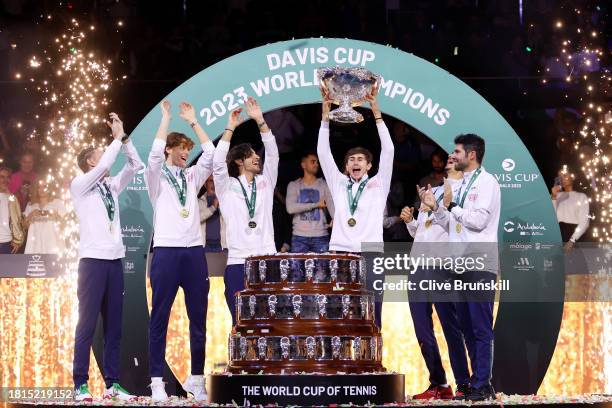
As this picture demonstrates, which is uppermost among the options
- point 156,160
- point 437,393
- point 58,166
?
point 58,166

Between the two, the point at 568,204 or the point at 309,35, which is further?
the point at 309,35

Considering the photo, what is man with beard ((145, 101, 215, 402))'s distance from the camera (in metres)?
8.89

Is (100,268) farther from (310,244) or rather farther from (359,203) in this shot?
(310,244)

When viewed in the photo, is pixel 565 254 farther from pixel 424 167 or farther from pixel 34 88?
pixel 34 88

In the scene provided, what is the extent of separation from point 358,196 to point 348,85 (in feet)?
2.88

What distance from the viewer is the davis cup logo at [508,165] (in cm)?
1027

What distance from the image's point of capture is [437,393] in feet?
30.1

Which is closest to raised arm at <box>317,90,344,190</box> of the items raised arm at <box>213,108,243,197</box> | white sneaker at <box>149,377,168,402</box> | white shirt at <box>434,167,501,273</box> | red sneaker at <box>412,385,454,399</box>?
raised arm at <box>213,108,243,197</box>

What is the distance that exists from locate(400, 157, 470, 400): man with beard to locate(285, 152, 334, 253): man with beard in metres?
0.99

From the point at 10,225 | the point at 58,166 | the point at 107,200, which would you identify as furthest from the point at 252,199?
the point at 10,225

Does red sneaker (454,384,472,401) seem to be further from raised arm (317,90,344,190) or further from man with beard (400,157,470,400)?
raised arm (317,90,344,190)

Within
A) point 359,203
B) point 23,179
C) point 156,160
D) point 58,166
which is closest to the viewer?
point 156,160

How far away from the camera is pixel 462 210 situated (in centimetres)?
869

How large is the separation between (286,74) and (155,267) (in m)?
2.34
